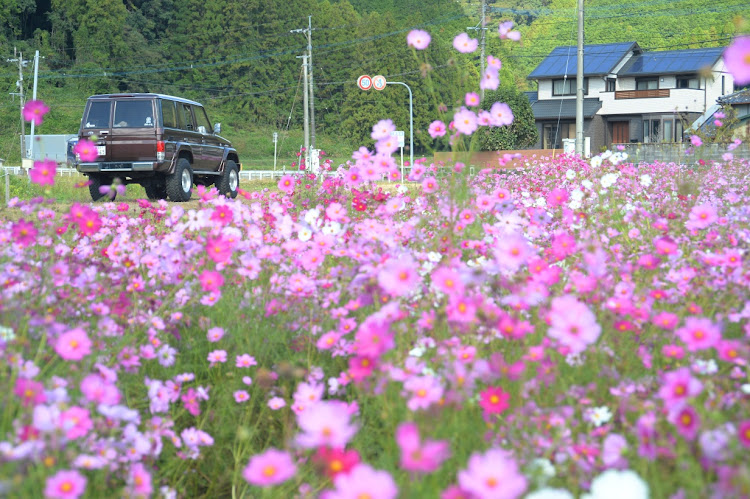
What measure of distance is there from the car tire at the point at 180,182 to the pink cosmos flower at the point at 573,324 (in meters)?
12.2

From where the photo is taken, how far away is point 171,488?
2461 mm

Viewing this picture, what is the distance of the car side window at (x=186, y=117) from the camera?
14.0 m

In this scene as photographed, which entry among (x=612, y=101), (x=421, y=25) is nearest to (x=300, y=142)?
(x=421, y=25)

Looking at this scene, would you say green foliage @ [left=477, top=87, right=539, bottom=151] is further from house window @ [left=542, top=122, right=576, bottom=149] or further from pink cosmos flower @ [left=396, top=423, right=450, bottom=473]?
pink cosmos flower @ [left=396, top=423, right=450, bottom=473]

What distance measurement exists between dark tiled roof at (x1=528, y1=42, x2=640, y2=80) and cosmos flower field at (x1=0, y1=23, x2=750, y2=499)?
137 ft

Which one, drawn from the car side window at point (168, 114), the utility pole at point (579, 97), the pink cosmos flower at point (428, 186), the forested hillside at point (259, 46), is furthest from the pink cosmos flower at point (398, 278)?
the forested hillside at point (259, 46)

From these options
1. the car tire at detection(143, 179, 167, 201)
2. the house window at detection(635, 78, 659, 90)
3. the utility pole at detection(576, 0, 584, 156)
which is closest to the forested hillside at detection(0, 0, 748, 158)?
the house window at detection(635, 78, 659, 90)

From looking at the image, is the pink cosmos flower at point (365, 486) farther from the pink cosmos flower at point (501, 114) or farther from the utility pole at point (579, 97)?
the utility pole at point (579, 97)

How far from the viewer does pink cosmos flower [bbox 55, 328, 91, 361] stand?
188 cm

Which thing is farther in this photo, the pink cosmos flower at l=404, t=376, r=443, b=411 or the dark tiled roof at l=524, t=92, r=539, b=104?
the dark tiled roof at l=524, t=92, r=539, b=104

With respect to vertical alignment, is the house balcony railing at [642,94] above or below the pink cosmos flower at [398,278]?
above

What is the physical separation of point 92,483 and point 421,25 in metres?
70.7

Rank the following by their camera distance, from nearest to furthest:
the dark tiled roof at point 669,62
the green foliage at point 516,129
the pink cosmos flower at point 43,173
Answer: the pink cosmos flower at point 43,173 < the green foliage at point 516,129 < the dark tiled roof at point 669,62

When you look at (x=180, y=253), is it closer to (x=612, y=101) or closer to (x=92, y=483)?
(x=92, y=483)
